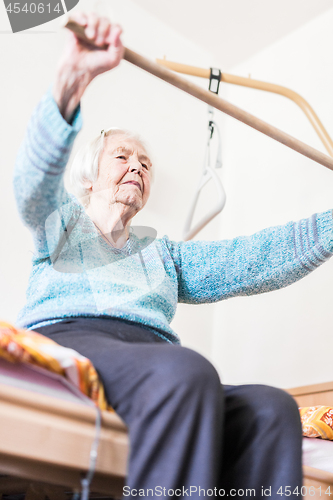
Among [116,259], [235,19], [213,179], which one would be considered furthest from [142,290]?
[235,19]

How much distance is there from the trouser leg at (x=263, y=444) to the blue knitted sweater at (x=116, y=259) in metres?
0.22

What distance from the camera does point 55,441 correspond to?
1.88 feet

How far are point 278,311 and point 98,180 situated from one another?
0.92m

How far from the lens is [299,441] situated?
0.67 meters

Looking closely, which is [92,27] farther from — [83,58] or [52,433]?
[52,433]

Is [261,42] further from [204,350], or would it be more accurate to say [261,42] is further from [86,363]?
[86,363]

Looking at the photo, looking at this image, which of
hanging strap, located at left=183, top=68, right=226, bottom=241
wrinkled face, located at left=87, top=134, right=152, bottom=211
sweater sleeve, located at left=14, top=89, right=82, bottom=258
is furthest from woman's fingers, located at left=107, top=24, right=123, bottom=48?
hanging strap, located at left=183, top=68, right=226, bottom=241

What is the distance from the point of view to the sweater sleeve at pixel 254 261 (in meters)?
1.09

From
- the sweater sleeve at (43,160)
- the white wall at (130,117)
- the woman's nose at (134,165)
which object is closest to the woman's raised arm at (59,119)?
the sweater sleeve at (43,160)

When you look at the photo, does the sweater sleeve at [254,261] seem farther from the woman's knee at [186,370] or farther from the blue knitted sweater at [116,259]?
the woman's knee at [186,370]

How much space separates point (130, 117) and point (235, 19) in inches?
24.5

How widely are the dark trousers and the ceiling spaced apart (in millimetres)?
1660

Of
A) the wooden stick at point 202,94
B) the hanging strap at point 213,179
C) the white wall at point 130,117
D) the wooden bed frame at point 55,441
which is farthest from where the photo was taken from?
the white wall at point 130,117

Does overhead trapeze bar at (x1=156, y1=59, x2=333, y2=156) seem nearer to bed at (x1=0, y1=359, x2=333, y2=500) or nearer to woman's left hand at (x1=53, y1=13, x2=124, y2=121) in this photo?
woman's left hand at (x1=53, y1=13, x2=124, y2=121)
